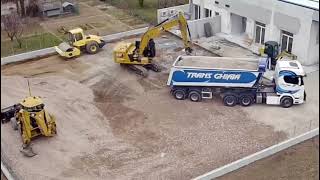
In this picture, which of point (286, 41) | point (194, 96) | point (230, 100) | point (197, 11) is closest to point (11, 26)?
point (197, 11)

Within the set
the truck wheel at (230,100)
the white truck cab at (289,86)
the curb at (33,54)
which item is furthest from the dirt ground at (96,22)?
the white truck cab at (289,86)

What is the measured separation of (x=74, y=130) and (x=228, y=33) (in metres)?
13.0

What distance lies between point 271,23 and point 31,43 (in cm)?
1395

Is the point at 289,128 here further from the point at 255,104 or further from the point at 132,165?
the point at 132,165

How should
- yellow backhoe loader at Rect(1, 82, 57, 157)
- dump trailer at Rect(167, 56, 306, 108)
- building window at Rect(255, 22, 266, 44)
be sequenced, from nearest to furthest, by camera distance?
yellow backhoe loader at Rect(1, 82, 57, 157), dump trailer at Rect(167, 56, 306, 108), building window at Rect(255, 22, 266, 44)

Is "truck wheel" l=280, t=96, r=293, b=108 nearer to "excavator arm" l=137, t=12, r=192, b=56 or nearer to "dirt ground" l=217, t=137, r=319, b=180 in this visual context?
"dirt ground" l=217, t=137, r=319, b=180

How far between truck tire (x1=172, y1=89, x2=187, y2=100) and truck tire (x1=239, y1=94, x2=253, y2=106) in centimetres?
243

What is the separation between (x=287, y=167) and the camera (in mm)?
15312

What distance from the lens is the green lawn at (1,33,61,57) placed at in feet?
87.5

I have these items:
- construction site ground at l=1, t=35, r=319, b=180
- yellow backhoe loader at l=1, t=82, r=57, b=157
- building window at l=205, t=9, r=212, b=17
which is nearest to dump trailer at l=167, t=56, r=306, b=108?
construction site ground at l=1, t=35, r=319, b=180

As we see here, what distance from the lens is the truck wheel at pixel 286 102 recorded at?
19.2 meters

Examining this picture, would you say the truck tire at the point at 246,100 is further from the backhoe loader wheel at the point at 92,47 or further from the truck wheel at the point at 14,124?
the backhoe loader wheel at the point at 92,47

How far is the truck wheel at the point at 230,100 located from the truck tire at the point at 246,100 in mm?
250

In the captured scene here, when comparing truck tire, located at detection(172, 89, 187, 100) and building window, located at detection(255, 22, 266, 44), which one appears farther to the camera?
building window, located at detection(255, 22, 266, 44)
